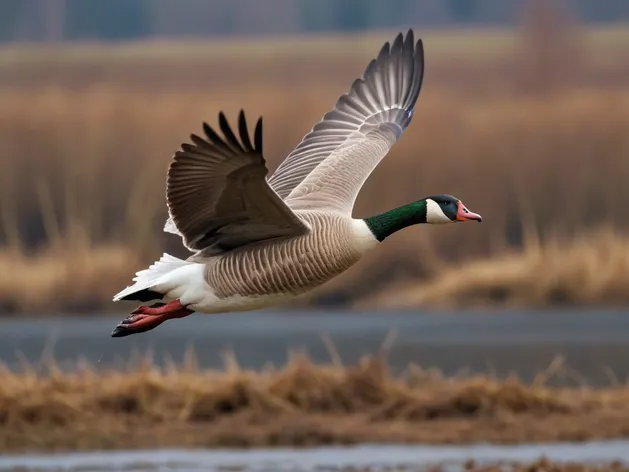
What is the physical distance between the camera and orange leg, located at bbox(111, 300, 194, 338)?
9.80 m

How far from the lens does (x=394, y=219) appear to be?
10.1 meters

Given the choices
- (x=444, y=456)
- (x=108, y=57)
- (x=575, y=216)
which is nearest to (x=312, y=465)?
(x=444, y=456)

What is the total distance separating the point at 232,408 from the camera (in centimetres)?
2067

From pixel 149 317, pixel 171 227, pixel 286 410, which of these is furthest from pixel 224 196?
pixel 286 410

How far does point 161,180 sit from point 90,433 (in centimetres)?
952

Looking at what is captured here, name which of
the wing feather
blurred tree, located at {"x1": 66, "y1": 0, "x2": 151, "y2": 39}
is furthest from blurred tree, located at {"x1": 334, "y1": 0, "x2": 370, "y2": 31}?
the wing feather

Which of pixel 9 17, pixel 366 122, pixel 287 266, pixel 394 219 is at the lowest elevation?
pixel 287 266

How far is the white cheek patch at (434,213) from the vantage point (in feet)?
33.7

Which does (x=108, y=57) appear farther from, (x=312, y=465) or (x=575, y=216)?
(x=312, y=465)

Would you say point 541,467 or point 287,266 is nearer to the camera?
point 287,266

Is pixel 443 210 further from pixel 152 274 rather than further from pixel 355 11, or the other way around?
pixel 355 11

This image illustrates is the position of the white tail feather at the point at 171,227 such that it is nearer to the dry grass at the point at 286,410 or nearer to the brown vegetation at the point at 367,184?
the dry grass at the point at 286,410

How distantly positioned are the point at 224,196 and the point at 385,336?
18830mm

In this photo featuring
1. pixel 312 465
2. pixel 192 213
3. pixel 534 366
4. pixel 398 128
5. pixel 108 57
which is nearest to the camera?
pixel 192 213
